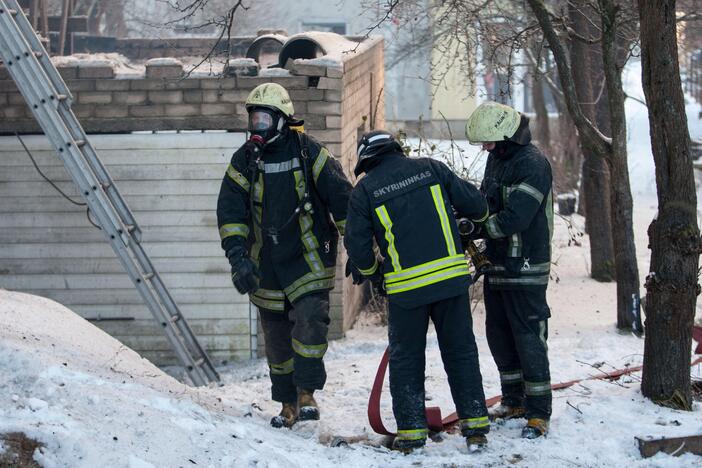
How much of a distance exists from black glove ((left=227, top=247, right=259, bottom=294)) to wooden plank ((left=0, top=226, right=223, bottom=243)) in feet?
10.9

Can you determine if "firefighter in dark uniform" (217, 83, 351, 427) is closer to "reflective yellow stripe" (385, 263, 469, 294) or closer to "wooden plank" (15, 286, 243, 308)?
"reflective yellow stripe" (385, 263, 469, 294)

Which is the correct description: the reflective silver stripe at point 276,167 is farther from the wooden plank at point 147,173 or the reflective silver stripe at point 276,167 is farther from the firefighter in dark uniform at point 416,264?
the wooden plank at point 147,173

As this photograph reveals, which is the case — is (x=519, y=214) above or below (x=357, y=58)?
below

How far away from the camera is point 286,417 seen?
20.3 feet

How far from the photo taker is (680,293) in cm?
585

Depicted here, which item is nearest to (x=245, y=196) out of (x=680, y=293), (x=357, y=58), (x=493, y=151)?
(x=493, y=151)

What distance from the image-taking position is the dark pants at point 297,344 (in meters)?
5.99

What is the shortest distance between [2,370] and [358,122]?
5.95 m

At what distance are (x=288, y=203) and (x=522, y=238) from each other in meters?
1.39

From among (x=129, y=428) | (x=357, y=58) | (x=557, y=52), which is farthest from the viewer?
(x=357, y=58)

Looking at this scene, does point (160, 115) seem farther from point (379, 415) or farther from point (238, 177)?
point (379, 415)

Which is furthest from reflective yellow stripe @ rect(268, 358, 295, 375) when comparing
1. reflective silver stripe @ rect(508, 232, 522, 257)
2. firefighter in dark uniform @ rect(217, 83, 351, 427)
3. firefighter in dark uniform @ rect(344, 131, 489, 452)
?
reflective silver stripe @ rect(508, 232, 522, 257)

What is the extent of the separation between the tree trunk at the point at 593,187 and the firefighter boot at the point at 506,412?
17.8ft

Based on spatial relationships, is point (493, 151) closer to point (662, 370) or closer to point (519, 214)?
point (519, 214)
